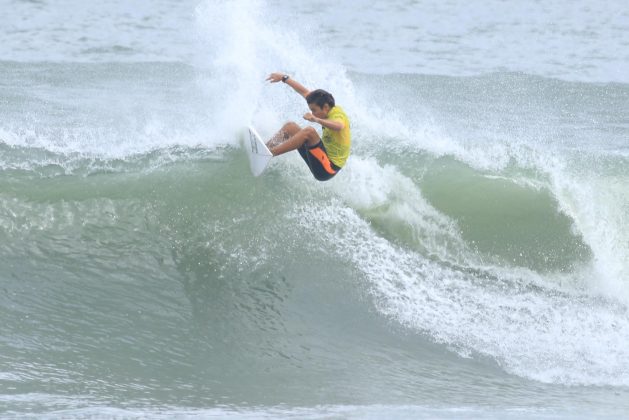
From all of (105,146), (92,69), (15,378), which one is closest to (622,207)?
(105,146)

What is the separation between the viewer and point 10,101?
1722 cm

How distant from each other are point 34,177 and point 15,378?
3916mm

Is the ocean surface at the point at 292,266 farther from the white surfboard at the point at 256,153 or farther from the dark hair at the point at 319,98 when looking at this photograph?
the dark hair at the point at 319,98

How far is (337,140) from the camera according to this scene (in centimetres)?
973

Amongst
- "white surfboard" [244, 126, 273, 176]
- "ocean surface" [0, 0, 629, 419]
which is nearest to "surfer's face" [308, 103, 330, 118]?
"white surfboard" [244, 126, 273, 176]

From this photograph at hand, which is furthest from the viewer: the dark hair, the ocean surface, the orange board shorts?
the orange board shorts

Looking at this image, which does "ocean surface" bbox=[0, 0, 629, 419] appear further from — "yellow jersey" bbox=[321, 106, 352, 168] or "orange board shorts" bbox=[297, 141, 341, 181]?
"yellow jersey" bbox=[321, 106, 352, 168]

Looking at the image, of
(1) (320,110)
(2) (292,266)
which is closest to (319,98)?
(1) (320,110)

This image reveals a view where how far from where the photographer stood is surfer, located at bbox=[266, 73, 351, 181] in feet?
31.1

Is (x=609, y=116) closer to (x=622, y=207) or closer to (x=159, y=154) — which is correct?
(x=622, y=207)

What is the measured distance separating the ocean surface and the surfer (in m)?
1.16

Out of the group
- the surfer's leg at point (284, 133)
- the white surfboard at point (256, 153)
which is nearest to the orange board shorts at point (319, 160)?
the surfer's leg at point (284, 133)

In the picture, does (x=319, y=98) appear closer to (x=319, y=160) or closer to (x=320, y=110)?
(x=320, y=110)

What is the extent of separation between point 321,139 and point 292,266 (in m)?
1.53
